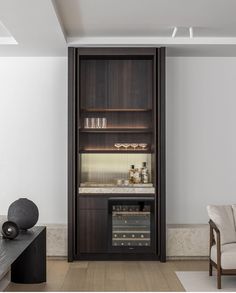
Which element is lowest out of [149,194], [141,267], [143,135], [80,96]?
[141,267]

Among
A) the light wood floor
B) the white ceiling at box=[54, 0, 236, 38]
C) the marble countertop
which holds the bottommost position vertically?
the light wood floor

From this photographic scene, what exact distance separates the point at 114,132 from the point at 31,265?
238 cm

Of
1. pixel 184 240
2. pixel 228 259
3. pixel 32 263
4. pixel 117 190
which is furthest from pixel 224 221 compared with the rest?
pixel 32 263

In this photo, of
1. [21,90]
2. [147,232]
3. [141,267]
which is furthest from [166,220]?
[21,90]

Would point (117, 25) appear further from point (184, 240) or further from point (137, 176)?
point (184, 240)

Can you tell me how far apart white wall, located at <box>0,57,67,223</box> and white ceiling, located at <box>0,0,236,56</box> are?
40 cm

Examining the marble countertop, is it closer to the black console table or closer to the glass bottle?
the glass bottle

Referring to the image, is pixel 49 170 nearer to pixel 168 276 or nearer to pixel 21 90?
pixel 21 90

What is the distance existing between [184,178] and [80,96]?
5.94 feet

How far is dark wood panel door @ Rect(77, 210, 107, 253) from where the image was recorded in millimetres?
7285

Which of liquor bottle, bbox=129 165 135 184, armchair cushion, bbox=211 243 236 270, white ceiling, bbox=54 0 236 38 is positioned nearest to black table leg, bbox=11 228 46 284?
armchair cushion, bbox=211 243 236 270

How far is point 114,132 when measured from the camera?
7.55 metres

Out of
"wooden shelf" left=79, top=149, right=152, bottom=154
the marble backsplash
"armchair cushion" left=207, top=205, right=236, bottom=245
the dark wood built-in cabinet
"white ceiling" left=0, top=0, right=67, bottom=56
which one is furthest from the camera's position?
"wooden shelf" left=79, top=149, right=152, bottom=154

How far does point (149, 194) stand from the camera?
7281 millimetres
